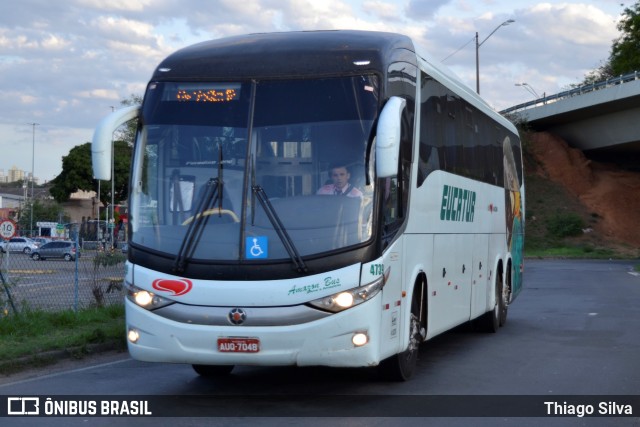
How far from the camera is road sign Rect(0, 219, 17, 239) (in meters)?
19.4

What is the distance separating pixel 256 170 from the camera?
30.7 feet

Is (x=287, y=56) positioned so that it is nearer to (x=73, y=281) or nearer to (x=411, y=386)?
(x=411, y=386)

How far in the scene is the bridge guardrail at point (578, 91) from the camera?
5211cm

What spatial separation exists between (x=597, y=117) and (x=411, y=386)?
52.7m

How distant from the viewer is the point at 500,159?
17.9m

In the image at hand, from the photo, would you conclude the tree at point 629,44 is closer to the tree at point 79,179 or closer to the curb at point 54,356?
the tree at point 79,179

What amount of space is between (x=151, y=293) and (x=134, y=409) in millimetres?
1095

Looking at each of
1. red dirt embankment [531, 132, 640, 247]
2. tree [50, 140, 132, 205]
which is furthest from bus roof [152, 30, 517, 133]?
tree [50, 140, 132, 205]

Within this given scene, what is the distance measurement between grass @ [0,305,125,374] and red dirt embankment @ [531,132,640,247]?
54.5 m

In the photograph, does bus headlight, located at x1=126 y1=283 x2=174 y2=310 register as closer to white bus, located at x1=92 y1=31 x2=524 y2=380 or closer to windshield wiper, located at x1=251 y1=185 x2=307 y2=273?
white bus, located at x1=92 y1=31 x2=524 y2=380

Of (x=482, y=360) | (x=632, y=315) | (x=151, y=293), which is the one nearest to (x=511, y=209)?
(x=632, y=315)

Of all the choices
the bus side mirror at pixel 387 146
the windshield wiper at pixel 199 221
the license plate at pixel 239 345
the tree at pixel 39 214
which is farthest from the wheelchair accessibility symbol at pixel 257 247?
the tree at pixel 39 214

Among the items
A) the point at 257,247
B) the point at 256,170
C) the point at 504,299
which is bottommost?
the point at 504,299

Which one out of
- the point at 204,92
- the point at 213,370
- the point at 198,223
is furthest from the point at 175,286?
the point at 213,370
